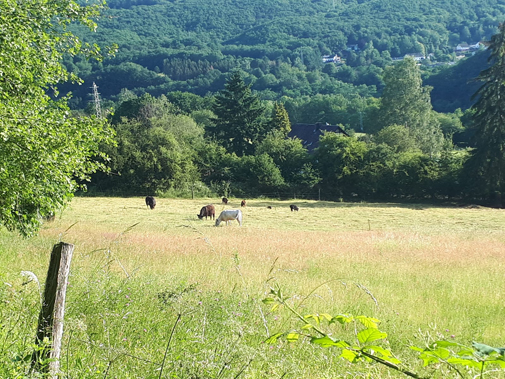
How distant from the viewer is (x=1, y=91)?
376 inches

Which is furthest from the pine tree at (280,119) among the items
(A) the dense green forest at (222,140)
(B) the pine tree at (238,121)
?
(B) the pine tree at (238,121)

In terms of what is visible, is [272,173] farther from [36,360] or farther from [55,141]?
[36,360]

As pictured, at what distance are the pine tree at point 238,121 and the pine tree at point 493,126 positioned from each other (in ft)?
96.9

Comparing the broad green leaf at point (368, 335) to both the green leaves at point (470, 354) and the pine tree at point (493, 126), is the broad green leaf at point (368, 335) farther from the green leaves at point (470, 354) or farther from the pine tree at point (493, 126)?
the pine tree at point (493, 126)

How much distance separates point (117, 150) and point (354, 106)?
2802 inches

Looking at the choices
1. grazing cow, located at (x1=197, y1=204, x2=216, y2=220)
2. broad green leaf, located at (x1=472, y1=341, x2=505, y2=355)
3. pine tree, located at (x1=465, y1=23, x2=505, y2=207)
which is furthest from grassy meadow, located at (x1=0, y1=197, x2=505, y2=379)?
pine tree, located at (x1=465, y1=23, x2=505, y2=207)

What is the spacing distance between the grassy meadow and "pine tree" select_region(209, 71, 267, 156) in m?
49.6

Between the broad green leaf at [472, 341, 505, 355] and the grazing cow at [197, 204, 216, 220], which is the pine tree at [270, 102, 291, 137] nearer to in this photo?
the grazing cow at [197, 204, 216, 220]

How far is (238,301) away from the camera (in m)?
5.94

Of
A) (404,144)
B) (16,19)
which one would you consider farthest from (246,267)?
(404,144)

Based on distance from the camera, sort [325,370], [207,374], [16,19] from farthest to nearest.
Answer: [16,19] → [325,370] → [207,374]

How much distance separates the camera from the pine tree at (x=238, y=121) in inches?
2613

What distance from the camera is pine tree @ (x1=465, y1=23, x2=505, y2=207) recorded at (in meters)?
41.4

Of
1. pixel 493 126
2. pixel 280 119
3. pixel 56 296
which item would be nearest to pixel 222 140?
pixel 280 119
